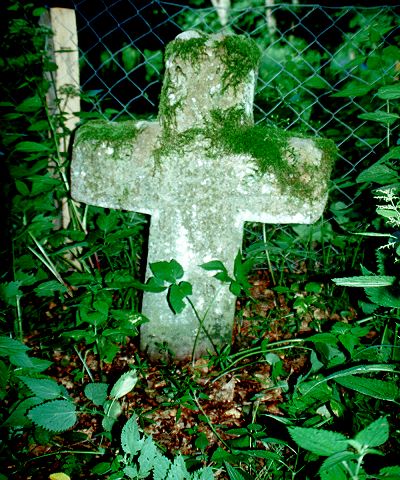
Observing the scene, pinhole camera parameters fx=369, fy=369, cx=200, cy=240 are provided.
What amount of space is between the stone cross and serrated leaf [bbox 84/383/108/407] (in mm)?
583

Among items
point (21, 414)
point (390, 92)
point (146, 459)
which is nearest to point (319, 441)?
point (146, 459)

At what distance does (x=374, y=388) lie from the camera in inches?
48.6

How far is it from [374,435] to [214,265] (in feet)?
3.09

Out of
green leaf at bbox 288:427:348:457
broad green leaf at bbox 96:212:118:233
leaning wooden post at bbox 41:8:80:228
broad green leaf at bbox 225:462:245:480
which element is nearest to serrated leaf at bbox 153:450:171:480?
broad green leaf at bbox 225:462:245:480

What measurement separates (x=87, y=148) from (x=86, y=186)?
0.17 metres

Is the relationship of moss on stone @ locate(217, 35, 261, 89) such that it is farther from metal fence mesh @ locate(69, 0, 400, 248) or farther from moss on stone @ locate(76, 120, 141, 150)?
metal fence mesh @ locate(69, 0, 400, 248)

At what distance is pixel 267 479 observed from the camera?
136 cm

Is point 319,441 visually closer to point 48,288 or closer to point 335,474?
point 335,474

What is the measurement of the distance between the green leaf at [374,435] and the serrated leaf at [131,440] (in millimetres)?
704

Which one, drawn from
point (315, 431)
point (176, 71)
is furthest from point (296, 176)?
point (315, 431)

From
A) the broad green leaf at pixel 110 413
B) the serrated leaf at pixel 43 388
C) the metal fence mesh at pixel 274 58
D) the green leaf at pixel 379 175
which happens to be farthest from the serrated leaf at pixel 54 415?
the metal fence mesh at pixel 274 58

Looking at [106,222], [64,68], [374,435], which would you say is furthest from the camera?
[64,68]

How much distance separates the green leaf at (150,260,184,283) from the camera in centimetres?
166

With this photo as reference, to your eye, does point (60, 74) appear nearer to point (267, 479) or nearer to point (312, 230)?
point (312, 230)
